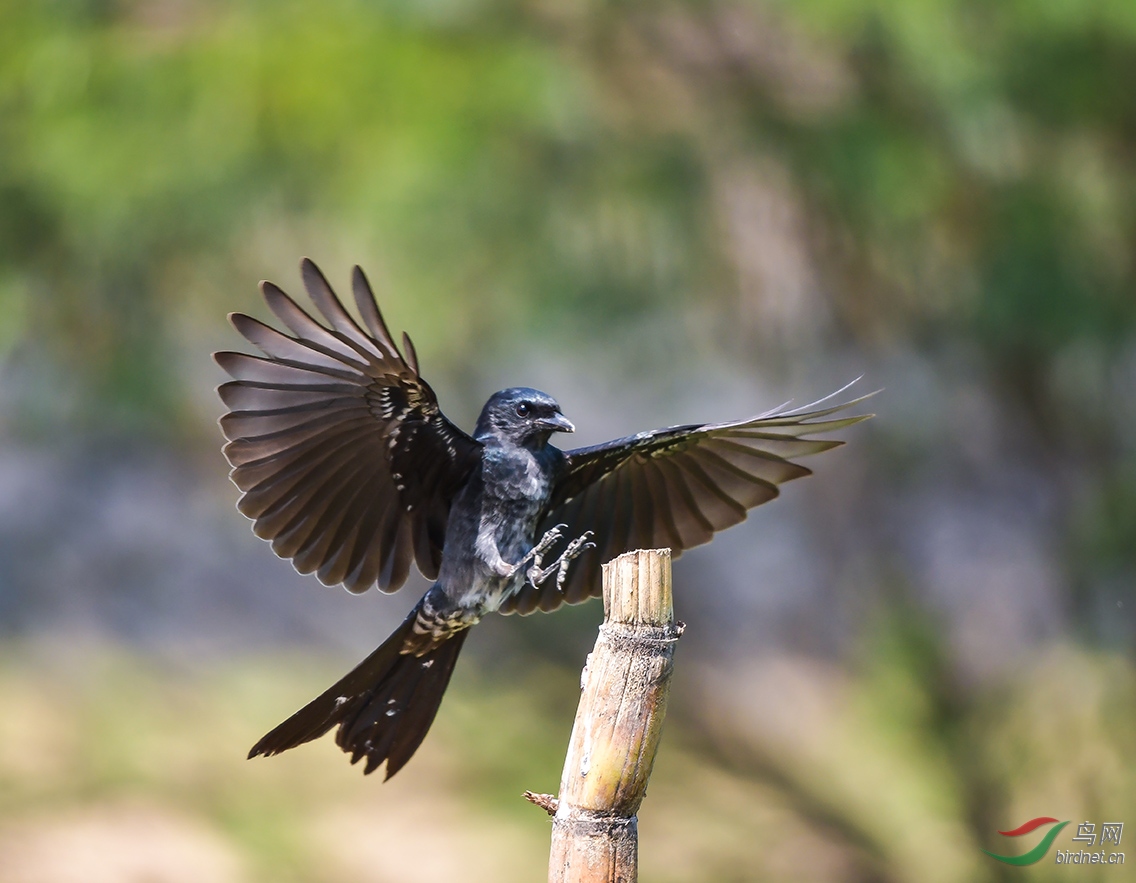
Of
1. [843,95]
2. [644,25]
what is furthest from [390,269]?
[843,95]

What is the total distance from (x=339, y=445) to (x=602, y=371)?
2824mm

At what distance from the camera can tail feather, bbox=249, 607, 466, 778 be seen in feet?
10.1

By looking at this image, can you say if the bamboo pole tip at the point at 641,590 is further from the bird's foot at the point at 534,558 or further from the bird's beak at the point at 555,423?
the bird's beak at the point at 555,423

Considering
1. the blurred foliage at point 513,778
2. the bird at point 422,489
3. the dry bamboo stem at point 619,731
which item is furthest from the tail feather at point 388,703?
the blurred foliage at point 513,778

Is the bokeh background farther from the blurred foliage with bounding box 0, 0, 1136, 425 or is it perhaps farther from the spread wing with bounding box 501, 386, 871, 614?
the spread wing with bounding box 501, 386, 871, 614

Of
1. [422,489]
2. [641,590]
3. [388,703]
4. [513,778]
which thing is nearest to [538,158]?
[422,489]

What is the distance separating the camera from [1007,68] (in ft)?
16.7

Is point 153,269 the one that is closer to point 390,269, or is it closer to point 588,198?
point 390,269

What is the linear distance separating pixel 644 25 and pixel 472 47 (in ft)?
3.34

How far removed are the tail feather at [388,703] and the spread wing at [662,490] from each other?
29cm

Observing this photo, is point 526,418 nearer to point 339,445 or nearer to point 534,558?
point 534,558

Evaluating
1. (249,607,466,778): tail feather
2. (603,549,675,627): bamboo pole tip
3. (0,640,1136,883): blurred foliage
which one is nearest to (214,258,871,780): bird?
(249,607,466,778): tail feather

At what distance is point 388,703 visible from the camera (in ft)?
10.3

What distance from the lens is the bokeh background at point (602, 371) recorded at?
4949 millimetres
